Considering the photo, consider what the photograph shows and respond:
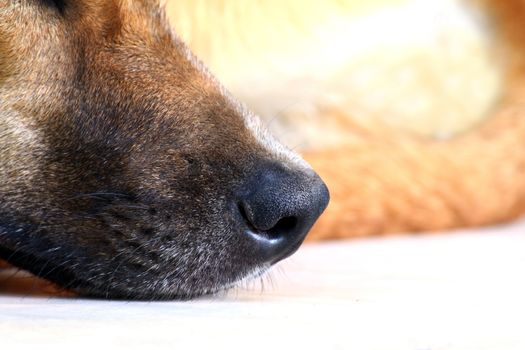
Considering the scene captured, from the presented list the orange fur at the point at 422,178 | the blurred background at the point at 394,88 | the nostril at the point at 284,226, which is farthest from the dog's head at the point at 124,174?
the blurred background at the point at 394,88

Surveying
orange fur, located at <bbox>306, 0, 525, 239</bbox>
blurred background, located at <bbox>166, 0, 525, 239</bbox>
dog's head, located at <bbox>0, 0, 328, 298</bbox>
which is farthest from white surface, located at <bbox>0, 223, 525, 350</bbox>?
blurred background, located at <bbox>166, 0, 525, 239</bbox>

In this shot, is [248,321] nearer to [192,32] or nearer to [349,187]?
[349,187]

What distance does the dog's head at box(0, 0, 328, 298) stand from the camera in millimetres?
1385

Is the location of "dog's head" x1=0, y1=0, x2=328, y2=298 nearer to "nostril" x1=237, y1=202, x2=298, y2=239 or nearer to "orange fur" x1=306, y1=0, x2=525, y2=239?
"nostril" x1=237, y1=202, x2=298, y2=239

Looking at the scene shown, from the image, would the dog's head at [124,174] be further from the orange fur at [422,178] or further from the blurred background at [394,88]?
the blurred background at [394,88]

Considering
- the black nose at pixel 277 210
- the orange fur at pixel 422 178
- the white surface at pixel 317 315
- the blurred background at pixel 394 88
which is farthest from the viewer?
the blurred background at pixel 394 88

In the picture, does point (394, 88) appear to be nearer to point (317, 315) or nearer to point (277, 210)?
point (277, 210)

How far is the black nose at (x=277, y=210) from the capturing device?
4.50 ft

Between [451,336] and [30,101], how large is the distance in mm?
743

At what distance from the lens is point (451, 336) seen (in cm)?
108

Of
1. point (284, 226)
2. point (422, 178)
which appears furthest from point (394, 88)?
point (284, 226)

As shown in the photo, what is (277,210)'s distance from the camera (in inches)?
53.9

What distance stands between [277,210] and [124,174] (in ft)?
0.76

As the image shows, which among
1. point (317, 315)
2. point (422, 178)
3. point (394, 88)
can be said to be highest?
point (394, 88)
